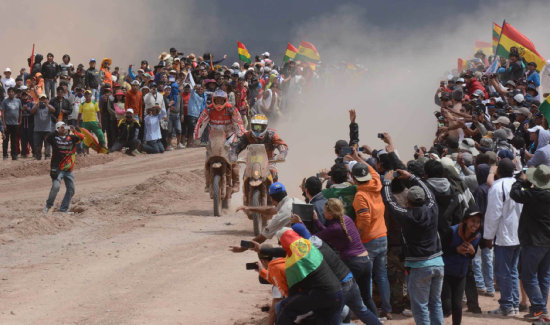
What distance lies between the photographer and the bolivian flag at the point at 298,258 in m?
7.39

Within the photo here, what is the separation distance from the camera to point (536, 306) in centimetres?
1046

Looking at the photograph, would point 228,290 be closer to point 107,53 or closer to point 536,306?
point 536,306

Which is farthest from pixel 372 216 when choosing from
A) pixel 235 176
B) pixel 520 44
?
pixel 520 44

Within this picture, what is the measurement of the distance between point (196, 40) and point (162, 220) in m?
42.9

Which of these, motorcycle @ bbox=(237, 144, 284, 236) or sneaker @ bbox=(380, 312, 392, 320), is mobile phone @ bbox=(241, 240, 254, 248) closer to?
sneaker @ bbox=(380, 312, 392, 320)

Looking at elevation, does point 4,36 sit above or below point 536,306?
above

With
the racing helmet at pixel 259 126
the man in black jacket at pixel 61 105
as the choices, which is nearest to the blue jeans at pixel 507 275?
→ the racing helmet at pixel 259 126

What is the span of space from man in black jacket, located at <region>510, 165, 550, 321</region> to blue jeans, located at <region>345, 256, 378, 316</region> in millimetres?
2214

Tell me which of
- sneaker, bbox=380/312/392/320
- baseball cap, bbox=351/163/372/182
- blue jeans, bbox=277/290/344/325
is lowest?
sneaker, bbox=380/312/392/320

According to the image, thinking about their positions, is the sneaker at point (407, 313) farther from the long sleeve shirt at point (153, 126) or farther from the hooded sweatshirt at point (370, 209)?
the long sleeve shirt at point (153, 126)

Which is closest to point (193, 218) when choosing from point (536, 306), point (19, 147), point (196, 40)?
point (536, 306)

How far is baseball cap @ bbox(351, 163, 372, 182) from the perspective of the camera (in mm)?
9609

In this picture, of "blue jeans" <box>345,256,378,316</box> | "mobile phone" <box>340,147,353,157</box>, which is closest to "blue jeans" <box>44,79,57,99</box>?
"mobile phone" <box>340,147,353,157</box>

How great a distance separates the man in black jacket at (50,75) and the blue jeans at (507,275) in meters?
19.8
